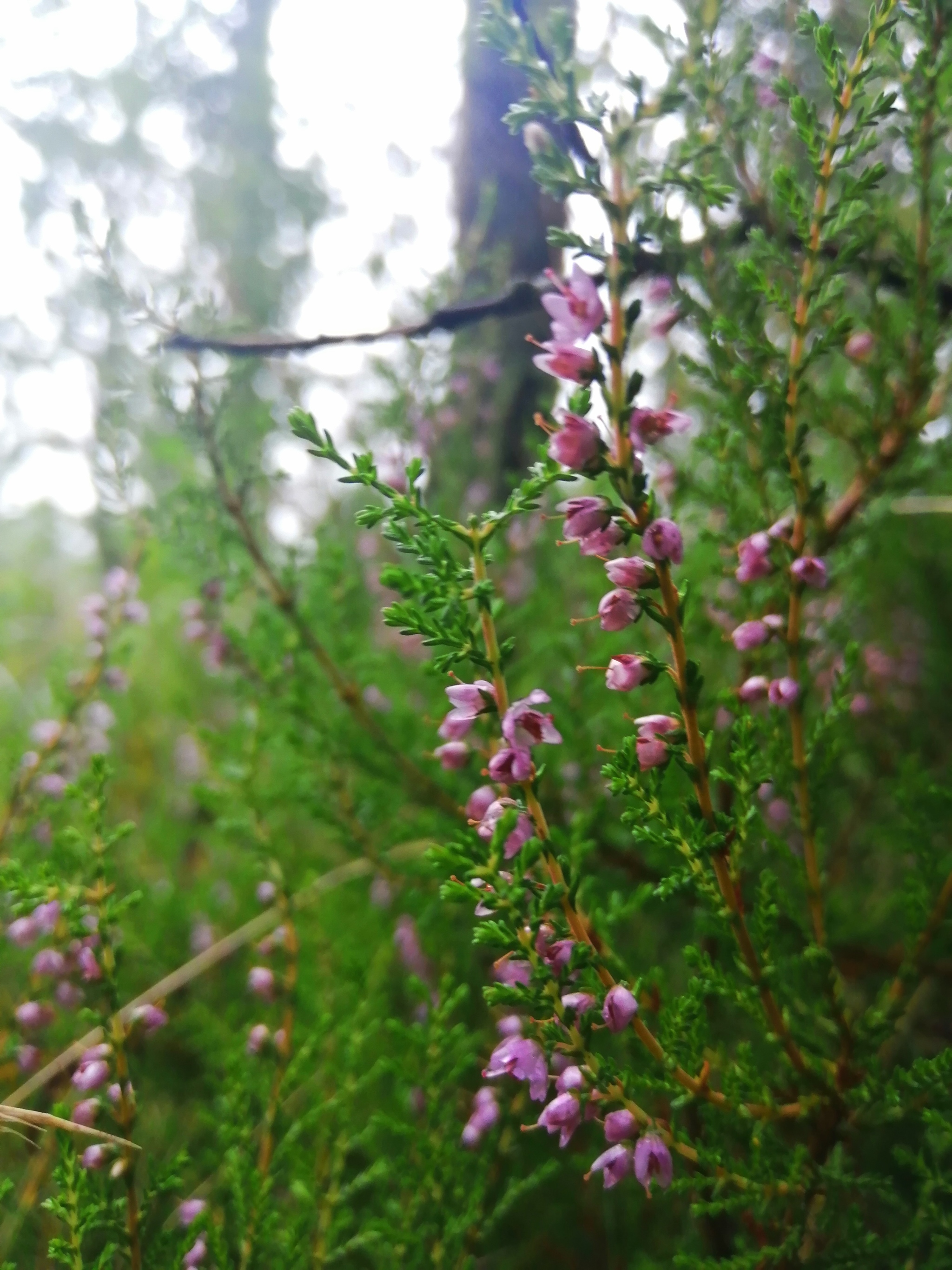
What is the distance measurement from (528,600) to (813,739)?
2.86 feet

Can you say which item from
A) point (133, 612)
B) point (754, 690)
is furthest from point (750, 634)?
point (133, 612)

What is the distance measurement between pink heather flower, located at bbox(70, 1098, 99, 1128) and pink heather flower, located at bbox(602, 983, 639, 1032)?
527 millimetres

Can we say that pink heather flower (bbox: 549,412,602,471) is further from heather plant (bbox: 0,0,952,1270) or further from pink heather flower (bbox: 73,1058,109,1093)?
pink heather flower (bbox: 73,1058,109,1093)

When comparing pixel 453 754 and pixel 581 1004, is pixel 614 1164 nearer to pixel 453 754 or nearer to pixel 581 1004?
pixel 581 1004

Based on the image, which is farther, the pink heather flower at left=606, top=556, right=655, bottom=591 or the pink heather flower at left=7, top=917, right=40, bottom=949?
the pink heather flower at left=7, top=917, right=40, bottom=949

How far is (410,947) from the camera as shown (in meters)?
1.54

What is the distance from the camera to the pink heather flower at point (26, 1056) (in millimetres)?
1090

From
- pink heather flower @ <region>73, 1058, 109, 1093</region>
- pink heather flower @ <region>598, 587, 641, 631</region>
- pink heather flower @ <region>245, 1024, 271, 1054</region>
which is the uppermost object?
pink heather flower @ <region>598, 587, 641, 631</region>

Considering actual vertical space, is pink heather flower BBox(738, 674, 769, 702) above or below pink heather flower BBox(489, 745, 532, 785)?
below

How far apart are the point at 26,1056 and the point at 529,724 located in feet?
3.20

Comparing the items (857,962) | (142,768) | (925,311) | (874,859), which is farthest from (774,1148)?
(142,768)

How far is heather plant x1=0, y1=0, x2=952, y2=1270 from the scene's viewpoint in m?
0.60

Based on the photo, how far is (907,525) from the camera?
2154 millimetres

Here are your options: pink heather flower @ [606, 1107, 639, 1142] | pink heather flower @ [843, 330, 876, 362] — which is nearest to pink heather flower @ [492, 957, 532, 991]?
pink heather flower @ [606, 1107, 639, 1142]
